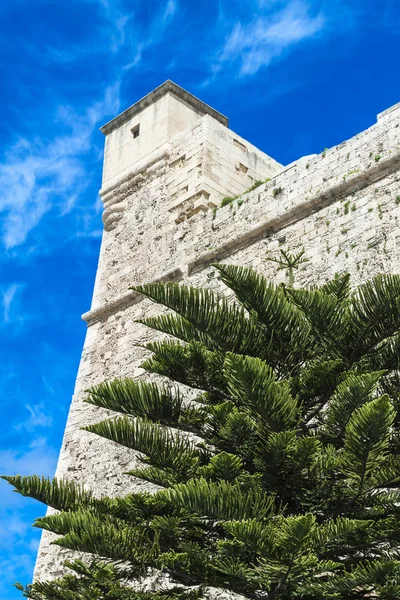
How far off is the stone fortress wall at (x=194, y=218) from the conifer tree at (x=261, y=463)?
1.56 meters

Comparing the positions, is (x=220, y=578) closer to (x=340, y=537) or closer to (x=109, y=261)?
(x=340, y=537)

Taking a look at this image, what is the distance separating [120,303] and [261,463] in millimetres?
4299

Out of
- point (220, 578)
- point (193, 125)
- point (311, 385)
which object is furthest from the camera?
point (193, 125)

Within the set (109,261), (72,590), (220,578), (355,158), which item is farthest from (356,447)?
(109,261)

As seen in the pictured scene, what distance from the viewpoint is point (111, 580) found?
5.02 meters

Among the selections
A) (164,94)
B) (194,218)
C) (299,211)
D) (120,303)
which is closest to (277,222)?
(299,211)

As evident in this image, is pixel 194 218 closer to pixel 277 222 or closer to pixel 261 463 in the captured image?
pixel 277 222

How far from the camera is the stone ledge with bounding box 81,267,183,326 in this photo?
8.50 m

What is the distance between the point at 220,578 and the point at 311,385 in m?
1.19

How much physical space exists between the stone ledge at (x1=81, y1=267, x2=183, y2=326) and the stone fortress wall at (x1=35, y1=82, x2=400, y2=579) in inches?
0.5

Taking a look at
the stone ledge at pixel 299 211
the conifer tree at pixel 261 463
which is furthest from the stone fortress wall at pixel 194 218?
the conifer tree at pixel 261 463

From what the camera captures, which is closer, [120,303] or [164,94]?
[120,303]

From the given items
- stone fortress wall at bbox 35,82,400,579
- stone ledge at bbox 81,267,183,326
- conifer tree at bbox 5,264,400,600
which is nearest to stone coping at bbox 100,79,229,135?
stone fortress wall at bbox 35,82,400,579

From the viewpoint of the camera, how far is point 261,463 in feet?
16.2
